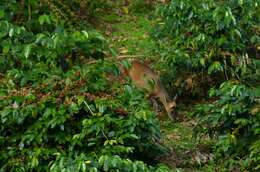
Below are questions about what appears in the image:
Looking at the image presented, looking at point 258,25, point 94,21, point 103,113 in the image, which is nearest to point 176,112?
point 258,25

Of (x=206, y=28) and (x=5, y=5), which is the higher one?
(x=5, y=5)

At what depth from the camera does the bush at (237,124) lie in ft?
16.2

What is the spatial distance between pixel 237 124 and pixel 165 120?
69.7 inches

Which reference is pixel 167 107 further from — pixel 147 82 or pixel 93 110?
pixel 93 110

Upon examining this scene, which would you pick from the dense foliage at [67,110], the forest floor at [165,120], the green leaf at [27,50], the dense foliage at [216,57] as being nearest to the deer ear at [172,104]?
the forest floor at [165,120]

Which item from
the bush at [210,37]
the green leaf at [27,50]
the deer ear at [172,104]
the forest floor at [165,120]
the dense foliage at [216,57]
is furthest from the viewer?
the deer ear at [172,104]

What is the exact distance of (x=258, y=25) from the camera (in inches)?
268

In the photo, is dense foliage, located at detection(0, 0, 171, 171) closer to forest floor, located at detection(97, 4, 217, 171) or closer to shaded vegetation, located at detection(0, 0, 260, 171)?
shaded vegetation, located at detection(0, 0, 260, 171)

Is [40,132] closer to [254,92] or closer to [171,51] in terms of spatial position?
[254,92]

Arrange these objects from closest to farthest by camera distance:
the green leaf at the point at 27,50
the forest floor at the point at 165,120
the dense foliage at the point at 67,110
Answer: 1. the dense foliage at the point at 67,110
2. the green leaf at the point at 27,50
3. the forest floor at the point at 165,120

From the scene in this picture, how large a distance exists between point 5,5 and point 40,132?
143cm

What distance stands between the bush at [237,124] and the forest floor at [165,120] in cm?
31

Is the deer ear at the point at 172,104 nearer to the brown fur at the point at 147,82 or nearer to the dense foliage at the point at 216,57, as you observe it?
the brown fur at the point at 147,82

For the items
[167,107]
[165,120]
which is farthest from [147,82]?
[165,120]
